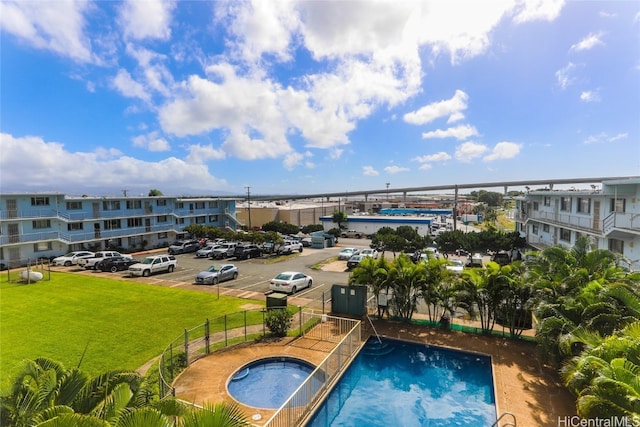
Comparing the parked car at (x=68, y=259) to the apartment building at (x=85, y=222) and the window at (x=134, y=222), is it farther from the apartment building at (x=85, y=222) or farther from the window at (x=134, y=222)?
the window at (x=134, y=222)

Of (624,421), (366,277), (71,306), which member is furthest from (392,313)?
(71,306)

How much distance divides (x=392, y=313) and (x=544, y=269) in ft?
24.8

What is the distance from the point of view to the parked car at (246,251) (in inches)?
1486

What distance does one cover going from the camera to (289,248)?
4253cm

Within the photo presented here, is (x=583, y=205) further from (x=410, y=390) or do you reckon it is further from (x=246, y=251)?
(x=246, y=251)

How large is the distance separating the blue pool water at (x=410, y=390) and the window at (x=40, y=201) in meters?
38.0

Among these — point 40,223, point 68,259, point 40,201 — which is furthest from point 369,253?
point 40,201

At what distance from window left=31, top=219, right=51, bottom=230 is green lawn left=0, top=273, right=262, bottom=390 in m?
11.3

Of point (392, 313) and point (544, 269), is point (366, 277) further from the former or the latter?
point (544, 269)

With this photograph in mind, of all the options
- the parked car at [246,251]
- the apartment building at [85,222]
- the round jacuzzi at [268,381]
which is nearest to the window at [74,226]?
the apartment building at [85,222]

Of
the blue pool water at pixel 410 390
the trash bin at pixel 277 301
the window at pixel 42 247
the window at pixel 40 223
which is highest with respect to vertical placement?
the window at pixel 40 223

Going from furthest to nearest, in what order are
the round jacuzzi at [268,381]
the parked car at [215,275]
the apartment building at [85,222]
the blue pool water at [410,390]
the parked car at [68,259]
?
1. the parked car at [68,259]
2. the apartment building at [85,222]
3. the parked car at [215,275]
4. the round jacuzzi at [268,381]
5. the blue pool water at [410,390]

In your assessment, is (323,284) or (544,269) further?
(323,284)

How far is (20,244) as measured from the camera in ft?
108
